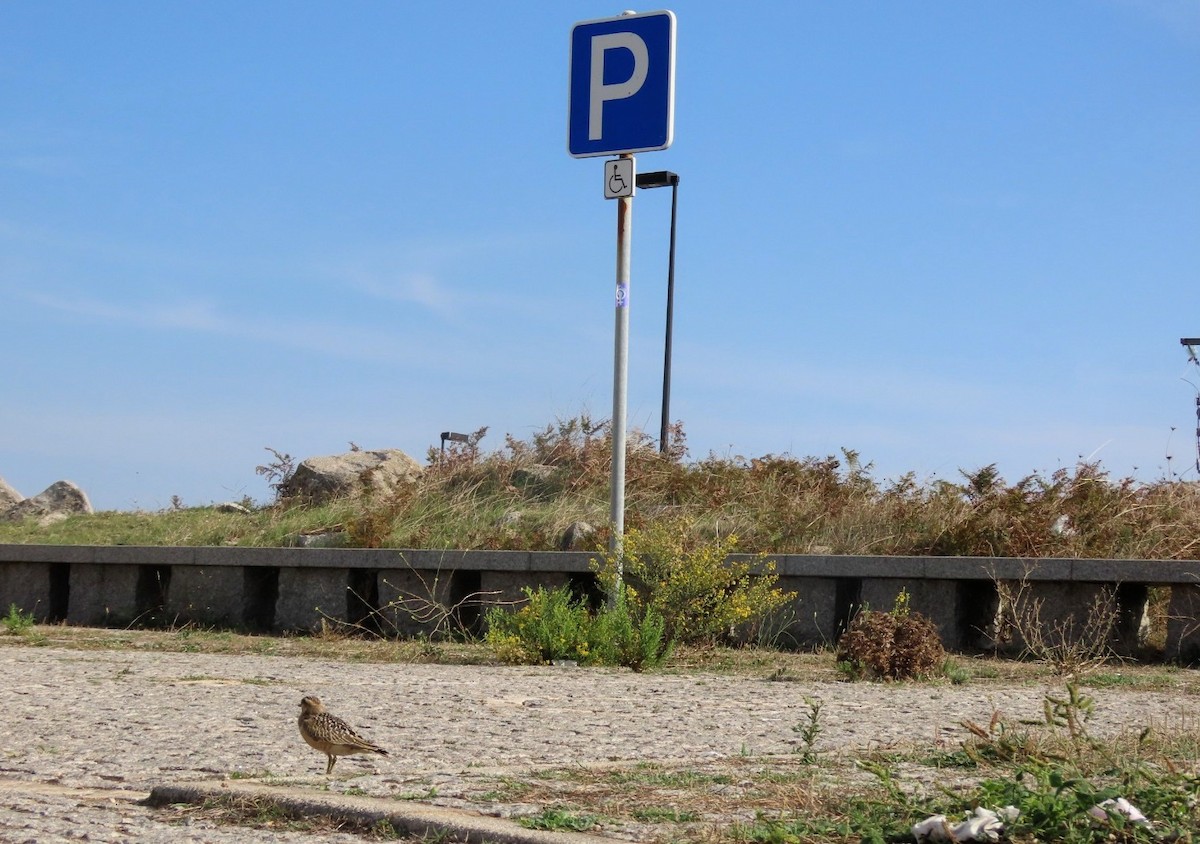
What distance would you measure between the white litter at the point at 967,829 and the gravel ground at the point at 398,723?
2.70 ft

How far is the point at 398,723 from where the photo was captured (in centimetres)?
630

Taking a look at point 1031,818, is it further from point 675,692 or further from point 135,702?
point 135,702

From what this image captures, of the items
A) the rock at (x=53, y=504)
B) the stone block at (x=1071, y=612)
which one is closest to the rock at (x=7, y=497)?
the rock at (x=53, y=504)

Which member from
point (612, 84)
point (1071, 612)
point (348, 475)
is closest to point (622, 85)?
point (612, 84)

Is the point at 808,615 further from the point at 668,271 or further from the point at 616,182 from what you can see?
the point at 668,271

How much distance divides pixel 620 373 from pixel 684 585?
1.77 m

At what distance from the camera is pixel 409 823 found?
Answer: 13.1 ft

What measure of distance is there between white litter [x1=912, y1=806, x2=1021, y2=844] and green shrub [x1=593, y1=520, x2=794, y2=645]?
6.44 meters

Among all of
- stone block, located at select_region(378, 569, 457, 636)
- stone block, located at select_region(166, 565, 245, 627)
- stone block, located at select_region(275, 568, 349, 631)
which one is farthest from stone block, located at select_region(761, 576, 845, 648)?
stone block, located at select_region(166, 565, 245, 627)

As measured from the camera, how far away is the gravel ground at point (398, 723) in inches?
181

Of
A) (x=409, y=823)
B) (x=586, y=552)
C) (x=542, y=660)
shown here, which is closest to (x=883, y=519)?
(x=586, y=552)

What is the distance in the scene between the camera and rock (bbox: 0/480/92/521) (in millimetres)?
21188

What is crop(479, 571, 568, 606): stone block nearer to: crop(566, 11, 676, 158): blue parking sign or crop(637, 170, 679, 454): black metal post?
crop(566, 11, 676, 158): blue parking sign

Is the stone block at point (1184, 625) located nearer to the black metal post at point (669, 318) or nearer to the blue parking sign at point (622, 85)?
the blue parking sign at point (622, 85)
